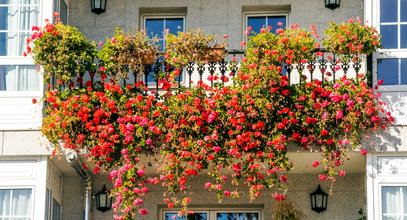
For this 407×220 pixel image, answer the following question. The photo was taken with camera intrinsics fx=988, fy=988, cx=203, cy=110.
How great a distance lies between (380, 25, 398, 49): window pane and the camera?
1434 cm

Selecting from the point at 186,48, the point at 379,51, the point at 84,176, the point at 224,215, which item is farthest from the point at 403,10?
the point at 84,176

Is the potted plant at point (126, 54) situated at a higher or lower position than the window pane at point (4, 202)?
higher

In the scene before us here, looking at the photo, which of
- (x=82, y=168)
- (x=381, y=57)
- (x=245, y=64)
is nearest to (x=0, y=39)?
(x=82, y=168)

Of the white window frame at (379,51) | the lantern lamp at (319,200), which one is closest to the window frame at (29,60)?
the lantern lamp at (319,200)

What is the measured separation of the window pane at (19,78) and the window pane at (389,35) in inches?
199

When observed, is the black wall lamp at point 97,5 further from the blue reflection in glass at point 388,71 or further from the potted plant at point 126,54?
the blue reflection in glass at point 388,71

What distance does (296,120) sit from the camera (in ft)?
45.2

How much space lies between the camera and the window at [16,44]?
568 inches

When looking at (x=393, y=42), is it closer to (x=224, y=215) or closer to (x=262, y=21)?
(x=262, y=21)

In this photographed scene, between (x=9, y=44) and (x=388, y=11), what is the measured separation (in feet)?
18.3

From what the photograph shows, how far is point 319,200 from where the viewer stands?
15.0 meters

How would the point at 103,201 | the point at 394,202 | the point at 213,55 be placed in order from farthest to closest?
the point at 103,201
the point at 213,55
the point at 394,202

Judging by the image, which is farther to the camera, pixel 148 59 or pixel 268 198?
pixel 268 198

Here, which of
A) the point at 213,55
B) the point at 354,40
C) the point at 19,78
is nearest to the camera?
the point at 354,40
